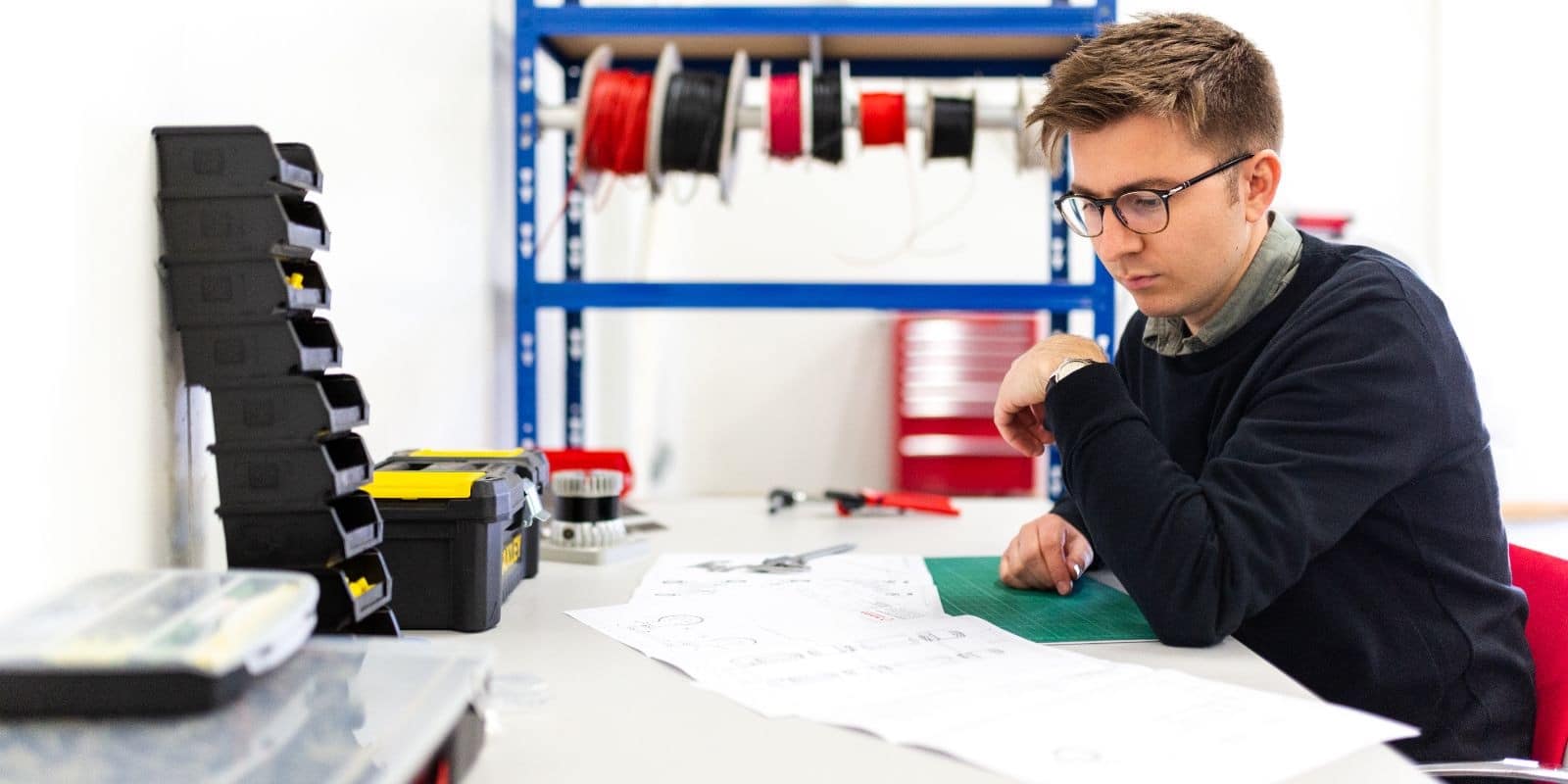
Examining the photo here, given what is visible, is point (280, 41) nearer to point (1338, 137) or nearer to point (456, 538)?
point (456, 538)

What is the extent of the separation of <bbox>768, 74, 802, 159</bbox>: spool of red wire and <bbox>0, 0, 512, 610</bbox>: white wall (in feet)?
1.95

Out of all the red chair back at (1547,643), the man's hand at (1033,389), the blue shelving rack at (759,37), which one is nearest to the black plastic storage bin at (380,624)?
the man's hand at (1033,389)

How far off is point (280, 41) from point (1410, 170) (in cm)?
323

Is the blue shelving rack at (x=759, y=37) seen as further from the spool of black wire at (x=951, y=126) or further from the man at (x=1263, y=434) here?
the man at (x=1263, y=434)

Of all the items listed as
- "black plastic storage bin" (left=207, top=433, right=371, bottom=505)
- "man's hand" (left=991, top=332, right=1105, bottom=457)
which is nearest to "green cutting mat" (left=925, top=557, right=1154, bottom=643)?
"man's hand" (left=991, top=332, right=1105, bottom=457)

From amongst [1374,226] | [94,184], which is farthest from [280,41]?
[1374,226]

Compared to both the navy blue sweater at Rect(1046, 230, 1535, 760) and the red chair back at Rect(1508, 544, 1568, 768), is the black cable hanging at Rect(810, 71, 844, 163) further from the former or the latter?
the red chair back at Rect(1508, 544, 1568, 768)

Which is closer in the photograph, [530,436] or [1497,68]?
[530,436]

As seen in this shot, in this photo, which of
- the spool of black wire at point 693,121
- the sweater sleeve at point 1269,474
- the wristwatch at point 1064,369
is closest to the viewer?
the sweater sleeve at point 1269,474

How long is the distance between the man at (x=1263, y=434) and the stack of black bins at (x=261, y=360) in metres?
0.55

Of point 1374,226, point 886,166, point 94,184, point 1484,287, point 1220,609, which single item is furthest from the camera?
point 886,166

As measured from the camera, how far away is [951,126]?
1712 mm

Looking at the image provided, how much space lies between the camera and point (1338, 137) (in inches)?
130

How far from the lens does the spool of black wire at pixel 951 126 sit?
5.59 ft
